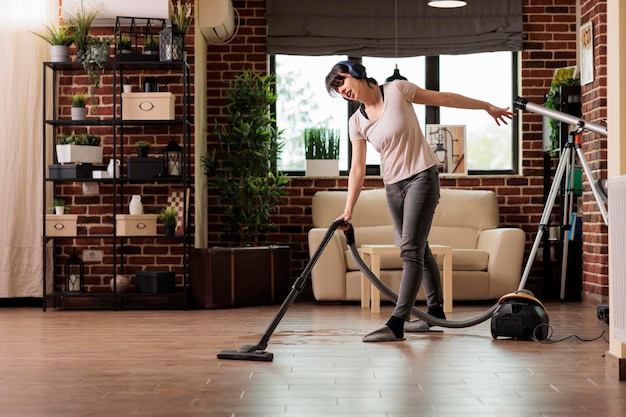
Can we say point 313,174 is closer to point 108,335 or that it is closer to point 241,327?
point 241,327

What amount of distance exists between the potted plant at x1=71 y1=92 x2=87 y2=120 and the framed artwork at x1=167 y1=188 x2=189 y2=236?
880 mm

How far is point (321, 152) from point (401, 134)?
3379 mm

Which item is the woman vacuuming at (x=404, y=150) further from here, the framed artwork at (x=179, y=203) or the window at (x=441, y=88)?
the window at (x=441, y=88)

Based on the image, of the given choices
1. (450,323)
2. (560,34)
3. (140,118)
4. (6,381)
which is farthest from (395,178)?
(560,34)

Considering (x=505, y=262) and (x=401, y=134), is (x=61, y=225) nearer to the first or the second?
(x=401, y=134)

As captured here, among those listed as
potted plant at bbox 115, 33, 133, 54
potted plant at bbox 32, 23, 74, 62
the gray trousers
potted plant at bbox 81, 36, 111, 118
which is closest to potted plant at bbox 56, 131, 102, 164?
potted plant at bbox 81, 36, 111, 118

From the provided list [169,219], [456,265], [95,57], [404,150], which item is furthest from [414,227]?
[95,57]

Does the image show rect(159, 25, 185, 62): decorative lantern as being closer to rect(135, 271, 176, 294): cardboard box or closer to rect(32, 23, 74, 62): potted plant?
rect(32, 23, 74, 62): potted plant

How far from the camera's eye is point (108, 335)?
5289 millimetres

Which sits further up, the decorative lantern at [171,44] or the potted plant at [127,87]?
the decorative lantern at [171,44]

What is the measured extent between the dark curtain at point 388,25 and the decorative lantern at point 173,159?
1.60 meters

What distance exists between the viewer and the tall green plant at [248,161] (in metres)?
7.43

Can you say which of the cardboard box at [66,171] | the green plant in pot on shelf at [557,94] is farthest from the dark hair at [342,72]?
the green plant in pot on shelf at [557,94]

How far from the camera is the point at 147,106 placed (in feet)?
22.9
